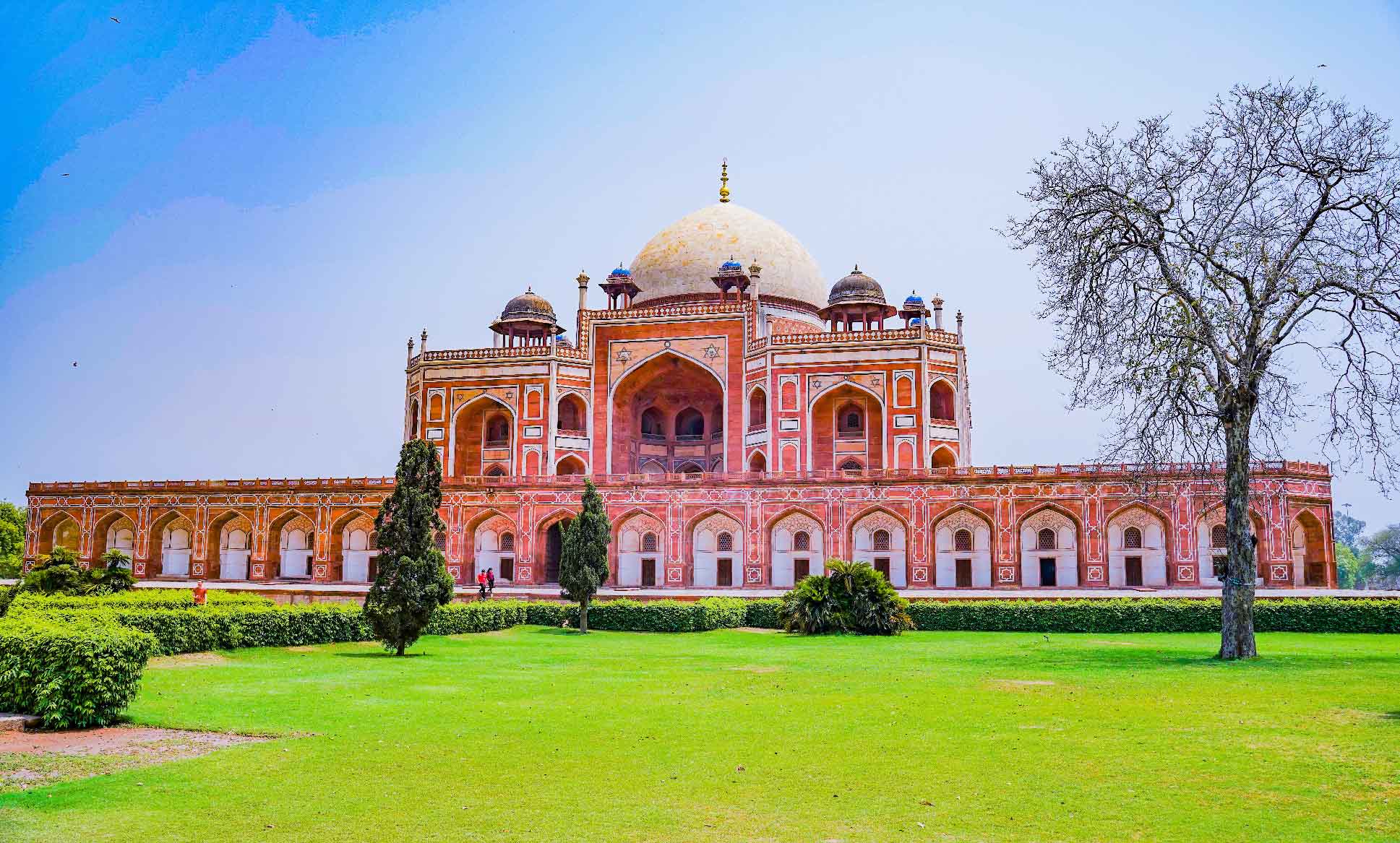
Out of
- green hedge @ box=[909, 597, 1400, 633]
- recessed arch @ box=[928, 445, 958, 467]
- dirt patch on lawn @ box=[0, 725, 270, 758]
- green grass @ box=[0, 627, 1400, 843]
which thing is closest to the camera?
green grass @ box=[0, 627, 1400, 843]

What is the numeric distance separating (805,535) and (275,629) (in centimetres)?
1901

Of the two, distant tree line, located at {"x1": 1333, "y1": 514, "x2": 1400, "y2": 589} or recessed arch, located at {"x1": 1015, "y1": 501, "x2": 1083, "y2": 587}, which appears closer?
recessed arch, located at {"x1": 1015, "y1": 501, "x2": 1083, "y2": 587}

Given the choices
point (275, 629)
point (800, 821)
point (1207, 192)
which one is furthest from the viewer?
point (275, 629)

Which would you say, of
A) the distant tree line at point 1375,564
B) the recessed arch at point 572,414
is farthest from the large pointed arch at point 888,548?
the distant tree line at point 1375,564

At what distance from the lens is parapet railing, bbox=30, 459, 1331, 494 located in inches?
1245

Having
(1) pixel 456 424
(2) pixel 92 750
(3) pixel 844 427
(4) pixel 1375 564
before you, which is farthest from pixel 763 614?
(4) pixel 1375 564

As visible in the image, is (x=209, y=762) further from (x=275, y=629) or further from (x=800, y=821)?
(x=275, y=629)

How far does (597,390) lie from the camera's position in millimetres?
41500

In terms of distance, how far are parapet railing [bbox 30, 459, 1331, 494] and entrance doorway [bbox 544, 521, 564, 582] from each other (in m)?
1.71

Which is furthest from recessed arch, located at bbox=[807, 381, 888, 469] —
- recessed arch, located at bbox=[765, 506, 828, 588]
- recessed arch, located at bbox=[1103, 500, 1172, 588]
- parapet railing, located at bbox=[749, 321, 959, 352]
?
recessed arch, located at bbox=[1103, 500, 1172, 588]

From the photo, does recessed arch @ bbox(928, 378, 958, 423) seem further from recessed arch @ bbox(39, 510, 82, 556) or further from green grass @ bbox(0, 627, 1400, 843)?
recessed arch @ bbox(39, 510, 82, 556)

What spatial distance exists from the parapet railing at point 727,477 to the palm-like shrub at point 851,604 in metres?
9.90

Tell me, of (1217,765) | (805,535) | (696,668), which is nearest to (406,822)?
(1217,765)

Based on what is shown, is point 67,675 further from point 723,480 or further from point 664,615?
point 723,480
